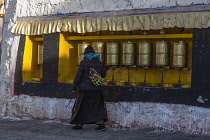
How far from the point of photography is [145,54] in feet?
28.6

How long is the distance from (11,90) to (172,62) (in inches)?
150

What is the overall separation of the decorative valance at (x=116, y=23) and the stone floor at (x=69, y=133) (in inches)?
72.0

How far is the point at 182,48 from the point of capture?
8.34 m

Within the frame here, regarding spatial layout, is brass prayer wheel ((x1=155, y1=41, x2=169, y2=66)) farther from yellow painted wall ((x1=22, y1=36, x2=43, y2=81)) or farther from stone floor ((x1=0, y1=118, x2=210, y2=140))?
yellow painted wall ((x1=22, y1=36, x2=43, y2=81))

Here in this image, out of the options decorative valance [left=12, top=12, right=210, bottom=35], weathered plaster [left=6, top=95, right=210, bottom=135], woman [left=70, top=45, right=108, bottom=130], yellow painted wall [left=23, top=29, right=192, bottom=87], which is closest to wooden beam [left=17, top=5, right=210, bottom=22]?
decorative valance [left=12, top=12, right=210, bottom=35]

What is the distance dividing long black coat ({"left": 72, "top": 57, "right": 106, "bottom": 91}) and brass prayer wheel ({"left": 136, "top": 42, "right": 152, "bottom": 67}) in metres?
0.82

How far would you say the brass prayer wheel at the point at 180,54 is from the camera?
8344 millimetres

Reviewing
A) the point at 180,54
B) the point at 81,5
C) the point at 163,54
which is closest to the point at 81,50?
the point at 81,5

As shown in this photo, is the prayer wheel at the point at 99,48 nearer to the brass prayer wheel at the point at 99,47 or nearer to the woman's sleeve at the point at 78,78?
the brass prayer wheel at the point at 99,47

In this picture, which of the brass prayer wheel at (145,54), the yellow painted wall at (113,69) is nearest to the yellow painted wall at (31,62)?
the yellow painted wall at (113,69)

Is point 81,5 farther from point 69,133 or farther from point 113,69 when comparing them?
point 69,133

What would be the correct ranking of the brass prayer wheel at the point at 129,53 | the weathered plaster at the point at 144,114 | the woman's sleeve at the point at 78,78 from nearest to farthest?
the weathered plaster at the point at 144,114 → the woman's sleeve at the point at 78,78 → the brass prayer wheel at the point at 129,53

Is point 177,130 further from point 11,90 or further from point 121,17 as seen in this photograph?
point 11,90

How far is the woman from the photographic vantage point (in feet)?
27.4
